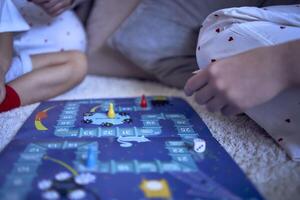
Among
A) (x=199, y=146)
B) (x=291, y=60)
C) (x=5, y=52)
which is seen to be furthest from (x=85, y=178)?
(x=5, y=52)

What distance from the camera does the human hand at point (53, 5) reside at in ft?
2.53

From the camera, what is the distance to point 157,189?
0.42m

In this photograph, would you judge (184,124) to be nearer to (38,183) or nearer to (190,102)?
(190,102)

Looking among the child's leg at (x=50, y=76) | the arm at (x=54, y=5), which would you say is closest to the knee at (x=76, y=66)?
the child's leg at (x=50, y=76)

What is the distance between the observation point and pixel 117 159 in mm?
485

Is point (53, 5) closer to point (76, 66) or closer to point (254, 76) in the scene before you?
point (76, 66)

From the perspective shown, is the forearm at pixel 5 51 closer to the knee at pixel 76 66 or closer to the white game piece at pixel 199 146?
the knee at pixel 76 66

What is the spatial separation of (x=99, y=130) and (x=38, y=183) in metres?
0.18

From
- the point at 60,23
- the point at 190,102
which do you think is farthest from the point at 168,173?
the point at 60,23

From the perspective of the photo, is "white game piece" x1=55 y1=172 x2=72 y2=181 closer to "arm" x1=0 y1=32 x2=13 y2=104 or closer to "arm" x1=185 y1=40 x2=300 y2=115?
"arm" x1=185 y1=40 x2=300 y2=115

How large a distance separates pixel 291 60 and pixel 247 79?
0.06 meters

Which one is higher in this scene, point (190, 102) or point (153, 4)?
point (153, 4)

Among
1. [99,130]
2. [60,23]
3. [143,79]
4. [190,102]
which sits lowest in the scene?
[99,130]

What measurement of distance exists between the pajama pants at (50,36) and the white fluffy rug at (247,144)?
0.43ft
